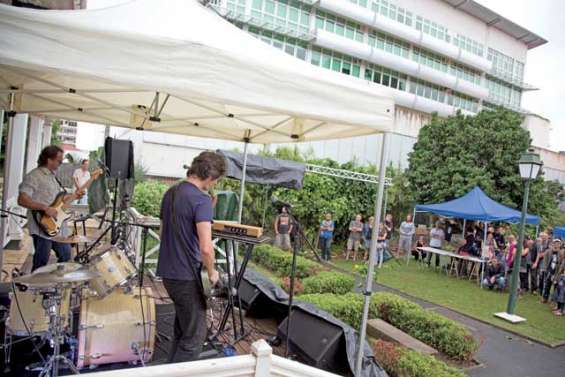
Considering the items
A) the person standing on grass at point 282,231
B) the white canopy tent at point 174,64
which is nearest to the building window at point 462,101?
the person standing on grass at point 282,231

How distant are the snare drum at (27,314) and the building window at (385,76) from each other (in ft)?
116

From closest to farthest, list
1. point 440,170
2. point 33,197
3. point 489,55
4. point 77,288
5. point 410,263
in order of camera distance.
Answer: point 77,288 → point 33,197 → point 410,263 → point 440,170 → point 489,55

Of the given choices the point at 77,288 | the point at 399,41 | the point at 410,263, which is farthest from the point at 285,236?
the point at 399,41

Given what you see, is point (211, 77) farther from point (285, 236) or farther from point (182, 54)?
point (285, 236)

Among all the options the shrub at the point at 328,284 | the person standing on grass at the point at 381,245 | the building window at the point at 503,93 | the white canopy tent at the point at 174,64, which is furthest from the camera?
the building window at the point at 503,93

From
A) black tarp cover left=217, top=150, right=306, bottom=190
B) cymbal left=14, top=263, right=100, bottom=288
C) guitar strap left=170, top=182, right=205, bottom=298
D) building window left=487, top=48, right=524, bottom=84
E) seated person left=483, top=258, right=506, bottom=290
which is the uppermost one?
building window left=487, top=48, right=524, bottom=84

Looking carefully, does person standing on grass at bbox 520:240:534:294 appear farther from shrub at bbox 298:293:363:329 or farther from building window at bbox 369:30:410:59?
building window at bbox 369:30:410:59

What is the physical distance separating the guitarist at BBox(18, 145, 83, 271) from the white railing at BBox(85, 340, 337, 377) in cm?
304

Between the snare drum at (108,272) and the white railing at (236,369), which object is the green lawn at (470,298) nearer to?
the white railing at (236,369)

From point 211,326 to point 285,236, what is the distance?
8.04m

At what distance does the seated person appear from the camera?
10.9m

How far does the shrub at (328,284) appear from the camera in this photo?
6.95 meters

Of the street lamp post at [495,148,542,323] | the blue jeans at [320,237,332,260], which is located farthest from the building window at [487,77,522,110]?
the street lamp post at [495,148,542,323]

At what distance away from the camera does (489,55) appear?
142 feet
